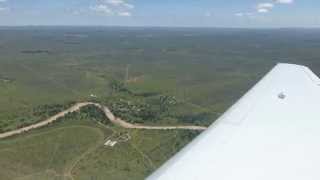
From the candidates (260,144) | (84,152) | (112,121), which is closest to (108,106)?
(112,121)

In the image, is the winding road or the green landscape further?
the winding road

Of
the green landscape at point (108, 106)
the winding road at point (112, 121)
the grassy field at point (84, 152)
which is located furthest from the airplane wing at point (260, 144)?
the winding road at point (112, 121)

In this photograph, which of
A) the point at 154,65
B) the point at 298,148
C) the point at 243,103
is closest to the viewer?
the point at 298,148

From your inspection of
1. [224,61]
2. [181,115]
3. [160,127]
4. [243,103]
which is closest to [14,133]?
[160,127]

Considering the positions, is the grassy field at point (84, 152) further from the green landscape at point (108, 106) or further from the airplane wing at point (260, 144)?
the airplane wing at point (260, 144)

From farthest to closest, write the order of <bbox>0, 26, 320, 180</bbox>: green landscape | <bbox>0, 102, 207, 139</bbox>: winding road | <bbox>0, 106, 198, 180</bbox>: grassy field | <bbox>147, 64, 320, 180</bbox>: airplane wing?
<bbox>0, 102, 207, 139</bbox>: winding road, <bbox>0, 26, 320, 180</bbox>: green landscape, <bbox>0, 106, 198, 180</bbox>: grassy field, <bbox>147, 64, 320, 180</bbox>: airplane wing

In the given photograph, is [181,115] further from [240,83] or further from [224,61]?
[224,61]

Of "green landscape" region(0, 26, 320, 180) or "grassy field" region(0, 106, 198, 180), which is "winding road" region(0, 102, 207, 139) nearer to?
"green landscape" region(0, 26, 320, 180)

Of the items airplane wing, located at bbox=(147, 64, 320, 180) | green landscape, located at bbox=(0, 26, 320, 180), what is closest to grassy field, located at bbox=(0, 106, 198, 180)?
green landscape, located at bbox=(0, 26, 320, 180)

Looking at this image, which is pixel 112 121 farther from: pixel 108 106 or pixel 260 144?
pixel 260 144
